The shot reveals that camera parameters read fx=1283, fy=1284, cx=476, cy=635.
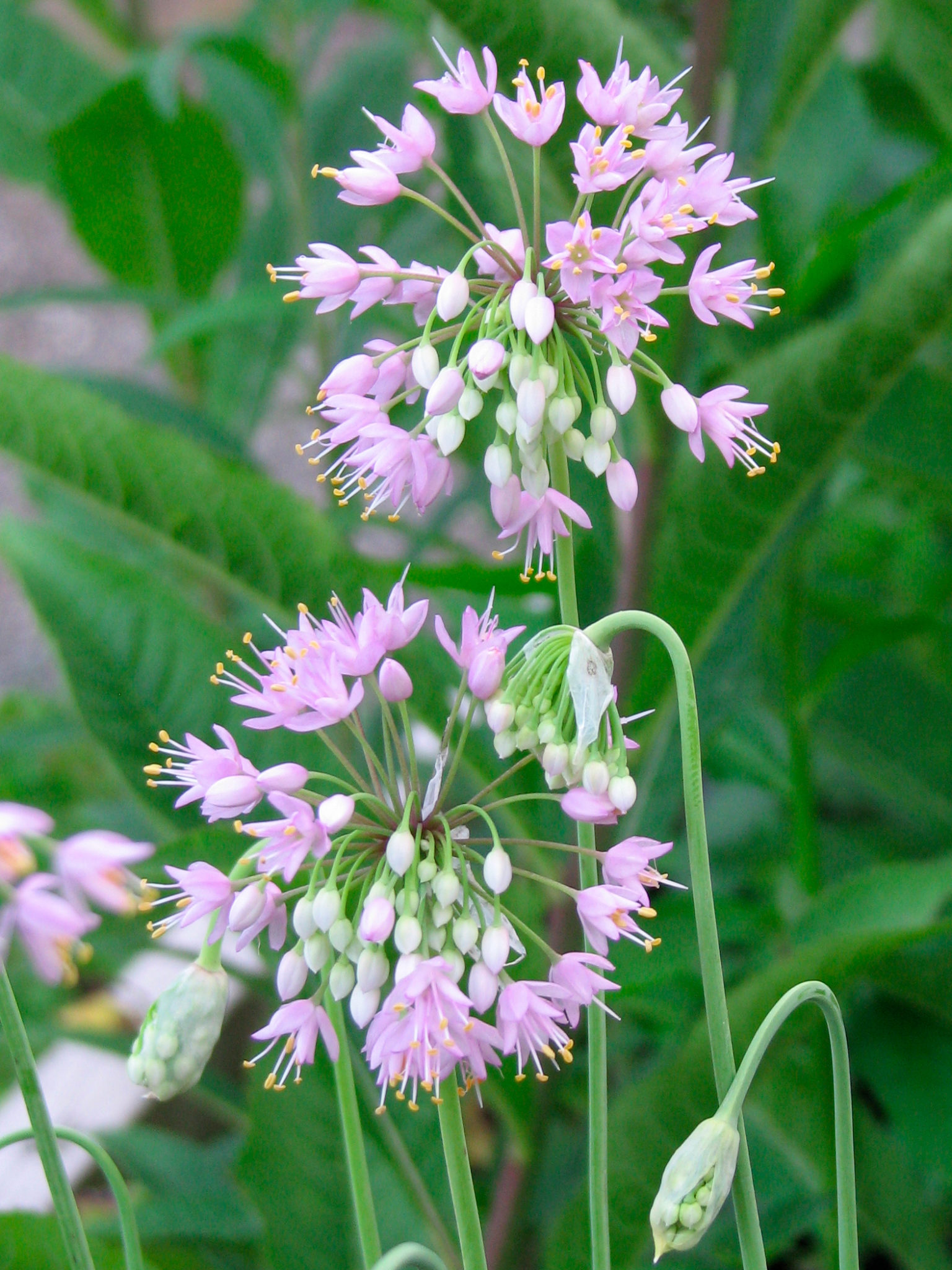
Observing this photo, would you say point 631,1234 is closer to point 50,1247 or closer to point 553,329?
point 50,1247

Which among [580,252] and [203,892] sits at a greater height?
[580,252]

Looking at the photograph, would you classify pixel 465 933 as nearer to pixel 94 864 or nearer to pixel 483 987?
pixel 483 987

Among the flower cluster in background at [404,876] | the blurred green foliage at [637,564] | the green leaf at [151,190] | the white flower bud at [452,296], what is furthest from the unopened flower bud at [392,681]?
the green leaf at [151,190]

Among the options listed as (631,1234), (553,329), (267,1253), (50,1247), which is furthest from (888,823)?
(553,329)

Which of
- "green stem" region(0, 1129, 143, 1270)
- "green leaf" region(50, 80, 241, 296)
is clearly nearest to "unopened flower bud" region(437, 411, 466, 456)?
"green stem" region(0, 1129, 143, 1270)

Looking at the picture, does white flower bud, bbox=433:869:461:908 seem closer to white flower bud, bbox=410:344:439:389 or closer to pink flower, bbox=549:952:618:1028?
pink flower, bbox=549:952:618:1028

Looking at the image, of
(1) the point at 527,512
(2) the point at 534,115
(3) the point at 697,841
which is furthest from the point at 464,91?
(3) the point at 697,841
